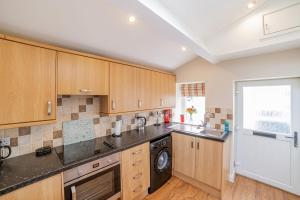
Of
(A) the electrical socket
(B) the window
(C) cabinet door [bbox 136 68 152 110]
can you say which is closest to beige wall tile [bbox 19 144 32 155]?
(A) the electrical socket

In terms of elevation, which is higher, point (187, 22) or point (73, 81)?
point (187, 22)

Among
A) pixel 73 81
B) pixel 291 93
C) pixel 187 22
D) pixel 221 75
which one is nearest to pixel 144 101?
pixel 73 81

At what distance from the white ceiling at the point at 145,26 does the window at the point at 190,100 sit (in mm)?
786

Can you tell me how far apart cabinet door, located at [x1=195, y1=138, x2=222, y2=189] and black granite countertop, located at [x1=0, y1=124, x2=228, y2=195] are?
3.49 ft

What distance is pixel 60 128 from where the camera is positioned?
1.77 m

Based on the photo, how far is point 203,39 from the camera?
7.23 feet

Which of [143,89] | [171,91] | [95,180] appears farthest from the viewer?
[171,91]

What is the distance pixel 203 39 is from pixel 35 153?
2.78m

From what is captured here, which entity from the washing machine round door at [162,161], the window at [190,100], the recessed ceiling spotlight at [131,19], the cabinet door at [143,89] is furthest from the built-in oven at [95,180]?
the window at [190,100]

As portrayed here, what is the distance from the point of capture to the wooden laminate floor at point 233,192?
2.09 m

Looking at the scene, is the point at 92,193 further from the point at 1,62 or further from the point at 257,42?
the point at 257,42

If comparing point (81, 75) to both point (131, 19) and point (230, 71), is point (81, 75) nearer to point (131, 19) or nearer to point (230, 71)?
point (131, 19)

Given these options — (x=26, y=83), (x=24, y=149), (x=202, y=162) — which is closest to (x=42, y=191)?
(x=24, y=149)

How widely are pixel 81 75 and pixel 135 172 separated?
148 centimetres
